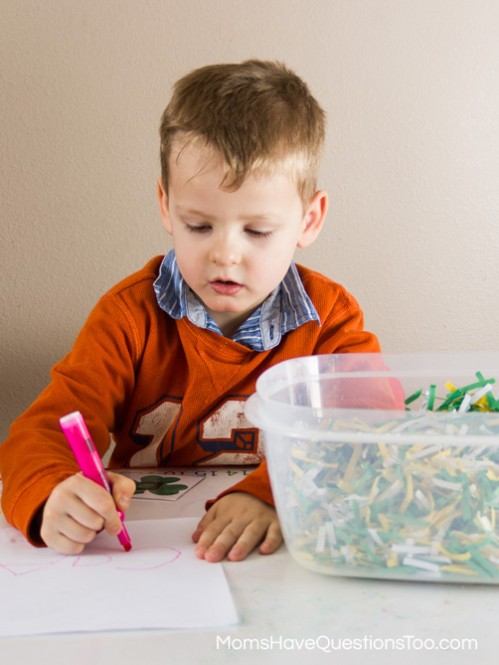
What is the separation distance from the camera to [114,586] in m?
0.59

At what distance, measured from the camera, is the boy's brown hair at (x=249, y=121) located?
812 mm

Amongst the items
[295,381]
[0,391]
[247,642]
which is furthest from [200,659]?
[0,391]

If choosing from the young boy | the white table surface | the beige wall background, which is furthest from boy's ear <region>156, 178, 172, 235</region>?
the white table surface

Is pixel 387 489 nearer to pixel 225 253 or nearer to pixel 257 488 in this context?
pixel 257 488

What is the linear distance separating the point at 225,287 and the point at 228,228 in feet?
0.23

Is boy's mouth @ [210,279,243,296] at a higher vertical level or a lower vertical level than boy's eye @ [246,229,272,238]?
lower

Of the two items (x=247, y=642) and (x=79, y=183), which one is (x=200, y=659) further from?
(x=79, y=183)

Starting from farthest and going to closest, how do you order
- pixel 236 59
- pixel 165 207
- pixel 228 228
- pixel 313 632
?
pixel 236 59 < pixel 165 207 < pixel 228 228 < pixel 313 632

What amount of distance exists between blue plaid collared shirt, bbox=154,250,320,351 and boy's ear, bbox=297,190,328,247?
0.19 feet

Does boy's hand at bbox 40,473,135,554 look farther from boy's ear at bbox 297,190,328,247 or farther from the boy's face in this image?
boy's ear at bbox 297,190,328,247

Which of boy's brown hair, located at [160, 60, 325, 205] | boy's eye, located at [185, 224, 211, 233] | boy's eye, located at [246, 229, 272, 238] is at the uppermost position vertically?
boy's brown hair, located at [160, 60, 325, 205]

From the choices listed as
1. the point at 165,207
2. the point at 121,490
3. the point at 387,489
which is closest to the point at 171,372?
the point at 165,207

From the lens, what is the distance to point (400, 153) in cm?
121

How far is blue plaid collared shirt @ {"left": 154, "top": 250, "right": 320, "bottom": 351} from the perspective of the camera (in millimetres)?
928
